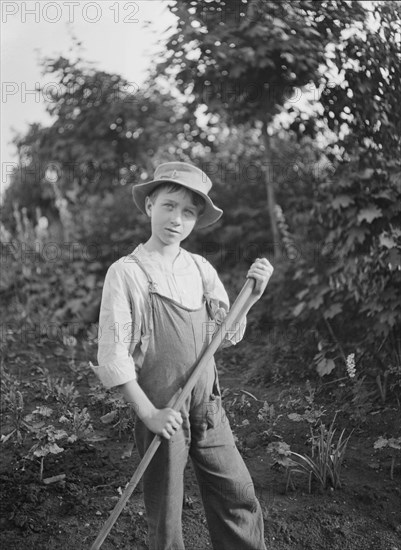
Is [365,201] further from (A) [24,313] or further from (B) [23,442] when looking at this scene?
(A) [24,313]

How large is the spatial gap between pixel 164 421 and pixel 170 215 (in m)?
0.70

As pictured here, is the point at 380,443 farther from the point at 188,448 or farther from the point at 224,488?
the point at 188,448

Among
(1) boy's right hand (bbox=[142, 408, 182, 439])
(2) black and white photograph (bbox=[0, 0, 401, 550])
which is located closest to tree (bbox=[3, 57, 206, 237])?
(2) black and white photograph (bbox=[0, 0, 401, 550])

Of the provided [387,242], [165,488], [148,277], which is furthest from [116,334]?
[387,242]

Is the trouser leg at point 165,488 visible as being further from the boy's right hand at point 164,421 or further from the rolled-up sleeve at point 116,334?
the rolled-up sleeve at point 116,334

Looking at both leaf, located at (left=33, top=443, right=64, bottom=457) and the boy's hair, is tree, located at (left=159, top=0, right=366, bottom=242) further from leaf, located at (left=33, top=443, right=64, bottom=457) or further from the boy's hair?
leaf, located at (left=33, top=443, right=64, bottom=457)

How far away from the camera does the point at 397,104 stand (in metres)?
4.16

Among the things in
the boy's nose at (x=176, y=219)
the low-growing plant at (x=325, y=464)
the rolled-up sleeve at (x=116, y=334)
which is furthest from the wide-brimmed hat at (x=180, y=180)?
the low-growing plant at (x=325, y=464)

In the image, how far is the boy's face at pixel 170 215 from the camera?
2.24m

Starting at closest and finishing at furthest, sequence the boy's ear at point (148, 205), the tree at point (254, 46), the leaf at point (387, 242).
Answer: the boy's ear at point (148, 205), the leaf at point (387, 242), the tree at point (254, 46)

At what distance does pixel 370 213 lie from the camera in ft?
12.7

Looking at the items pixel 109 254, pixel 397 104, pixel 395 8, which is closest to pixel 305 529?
pixel 397 104

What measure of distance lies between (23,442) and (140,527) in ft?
3.17

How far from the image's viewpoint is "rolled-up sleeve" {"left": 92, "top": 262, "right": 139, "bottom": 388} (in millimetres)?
2062
